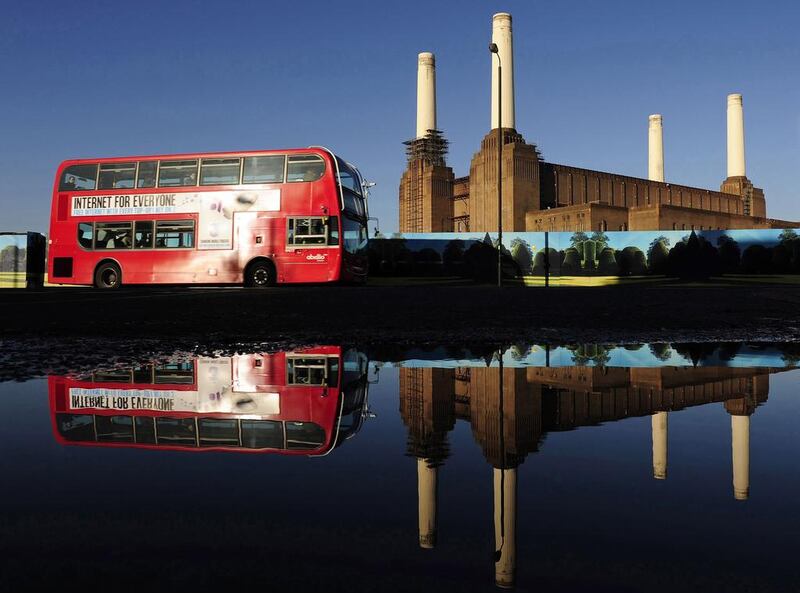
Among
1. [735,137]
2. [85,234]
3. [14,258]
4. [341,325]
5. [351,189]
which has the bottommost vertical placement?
[341,325]

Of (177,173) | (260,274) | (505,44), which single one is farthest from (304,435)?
(505,44)

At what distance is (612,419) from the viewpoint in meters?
2.61

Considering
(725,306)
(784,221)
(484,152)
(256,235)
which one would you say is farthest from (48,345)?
(784,221)

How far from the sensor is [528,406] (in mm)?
2836

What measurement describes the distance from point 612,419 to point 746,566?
1.41 meters

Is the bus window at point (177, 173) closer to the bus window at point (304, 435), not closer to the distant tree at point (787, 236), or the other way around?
the bus window at point (304, 435)

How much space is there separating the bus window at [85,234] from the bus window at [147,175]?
2.02m

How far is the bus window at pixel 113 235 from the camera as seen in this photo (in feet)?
59.5

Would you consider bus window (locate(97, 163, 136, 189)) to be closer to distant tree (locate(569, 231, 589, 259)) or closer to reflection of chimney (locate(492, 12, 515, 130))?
distant tree (locate(569, 231, 589, 259))

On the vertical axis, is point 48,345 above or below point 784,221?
below

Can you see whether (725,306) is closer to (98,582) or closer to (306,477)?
(306,477)

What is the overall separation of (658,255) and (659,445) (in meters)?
30.2

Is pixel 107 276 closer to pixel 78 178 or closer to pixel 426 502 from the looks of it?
pixel 78 178

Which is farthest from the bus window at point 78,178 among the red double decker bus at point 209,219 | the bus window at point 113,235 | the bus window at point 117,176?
the bus window at point 113,235
